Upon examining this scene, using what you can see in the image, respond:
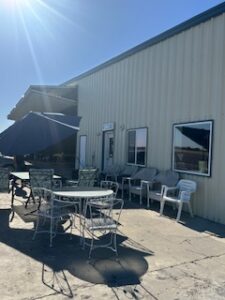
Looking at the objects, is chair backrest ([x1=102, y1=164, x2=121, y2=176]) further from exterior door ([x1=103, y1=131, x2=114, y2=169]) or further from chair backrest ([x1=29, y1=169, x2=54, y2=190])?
chair backrest ([x1=29, y1=169, x2=54, y2=190])

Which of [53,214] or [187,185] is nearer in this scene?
[53,214]

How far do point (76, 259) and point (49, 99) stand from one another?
11.1m

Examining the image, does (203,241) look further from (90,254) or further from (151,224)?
(90,254)

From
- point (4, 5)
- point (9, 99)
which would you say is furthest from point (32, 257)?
point (9, 99)

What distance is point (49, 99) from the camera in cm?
1461

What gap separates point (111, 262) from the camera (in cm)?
435

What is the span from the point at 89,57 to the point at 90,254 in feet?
34.4

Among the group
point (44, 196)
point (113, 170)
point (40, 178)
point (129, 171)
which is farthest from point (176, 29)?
point (44, 196)

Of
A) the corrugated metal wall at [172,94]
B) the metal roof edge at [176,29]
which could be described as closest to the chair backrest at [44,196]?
the corrugated metal wall at [172,94]

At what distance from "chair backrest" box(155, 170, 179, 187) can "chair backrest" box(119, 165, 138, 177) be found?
4.82 ft

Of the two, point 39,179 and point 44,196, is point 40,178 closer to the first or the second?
point 39,179

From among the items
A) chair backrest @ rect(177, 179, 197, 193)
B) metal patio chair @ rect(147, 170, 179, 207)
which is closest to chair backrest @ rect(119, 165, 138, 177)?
metal patio chair @ rect(147, 170, 179, 207)

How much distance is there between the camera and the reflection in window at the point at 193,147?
299 inches

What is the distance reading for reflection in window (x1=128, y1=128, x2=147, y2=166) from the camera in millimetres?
10227
